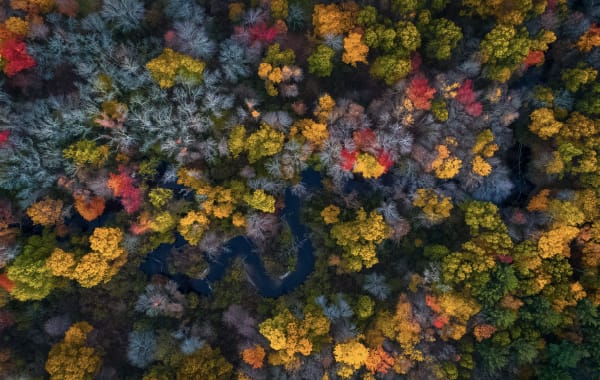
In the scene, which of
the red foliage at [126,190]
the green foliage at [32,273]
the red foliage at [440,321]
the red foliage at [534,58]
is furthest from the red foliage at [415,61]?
the green foliage at [32,273]

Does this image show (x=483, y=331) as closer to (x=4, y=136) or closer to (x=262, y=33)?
(x=262, y=33)

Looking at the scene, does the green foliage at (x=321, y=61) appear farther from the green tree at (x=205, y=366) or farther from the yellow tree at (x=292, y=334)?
the green tree at (x=205, y=366)

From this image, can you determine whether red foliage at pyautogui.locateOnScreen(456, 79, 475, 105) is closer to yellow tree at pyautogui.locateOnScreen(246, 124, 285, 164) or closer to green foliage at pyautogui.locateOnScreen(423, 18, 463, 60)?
green foliage at pyautogui.locateOnScreen(423, 18, 463, 60)

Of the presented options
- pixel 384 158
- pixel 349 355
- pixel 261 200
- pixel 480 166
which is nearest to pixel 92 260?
pixel 261 200

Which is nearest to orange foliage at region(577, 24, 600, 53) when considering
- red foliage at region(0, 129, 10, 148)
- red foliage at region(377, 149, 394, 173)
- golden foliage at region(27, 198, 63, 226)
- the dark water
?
red foliage at region(377, 149, 394, 173)

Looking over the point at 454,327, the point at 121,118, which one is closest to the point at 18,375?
the point at 121,118

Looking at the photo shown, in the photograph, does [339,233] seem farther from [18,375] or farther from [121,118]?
[18,375]
